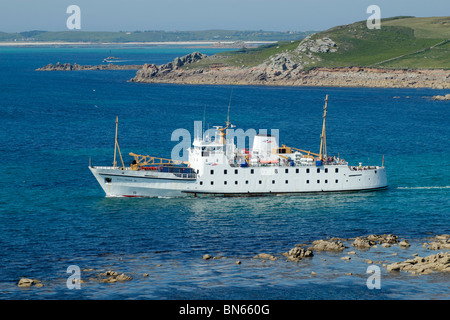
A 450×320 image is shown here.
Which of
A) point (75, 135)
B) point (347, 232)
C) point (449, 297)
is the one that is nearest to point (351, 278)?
point (449, 297)

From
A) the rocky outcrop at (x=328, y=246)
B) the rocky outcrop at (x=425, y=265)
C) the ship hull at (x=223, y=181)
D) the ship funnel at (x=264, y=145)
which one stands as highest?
the ship funnel at (x=264, y=145)

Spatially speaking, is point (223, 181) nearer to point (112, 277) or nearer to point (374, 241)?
point (374, 241)

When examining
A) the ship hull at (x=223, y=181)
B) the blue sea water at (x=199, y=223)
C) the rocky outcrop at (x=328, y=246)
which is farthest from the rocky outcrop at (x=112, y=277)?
the ship hull at (x=223, y=181)

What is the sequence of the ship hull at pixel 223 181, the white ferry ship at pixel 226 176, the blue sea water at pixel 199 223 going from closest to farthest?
the blue sea water at pixel 199 223 → the ship hull at pixel 223 181 → the white ferry ship at pixel 226 176

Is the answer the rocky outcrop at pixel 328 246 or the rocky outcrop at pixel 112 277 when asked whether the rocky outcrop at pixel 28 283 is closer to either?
the rocky outcrop at pixel 112 277

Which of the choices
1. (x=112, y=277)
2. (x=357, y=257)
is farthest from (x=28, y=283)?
(x=357, y=257)

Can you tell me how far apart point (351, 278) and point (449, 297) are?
6362 millimetres

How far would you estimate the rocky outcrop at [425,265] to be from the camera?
45.4 meters

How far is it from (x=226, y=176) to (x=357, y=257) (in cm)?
2154

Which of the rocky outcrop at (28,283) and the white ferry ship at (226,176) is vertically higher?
the white ferry ship at (226,176)

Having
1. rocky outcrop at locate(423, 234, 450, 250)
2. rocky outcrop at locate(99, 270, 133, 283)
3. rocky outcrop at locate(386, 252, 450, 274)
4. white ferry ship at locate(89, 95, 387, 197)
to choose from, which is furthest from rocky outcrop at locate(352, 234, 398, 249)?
rocky outcrop at locate(99, 270, 133, 283)
